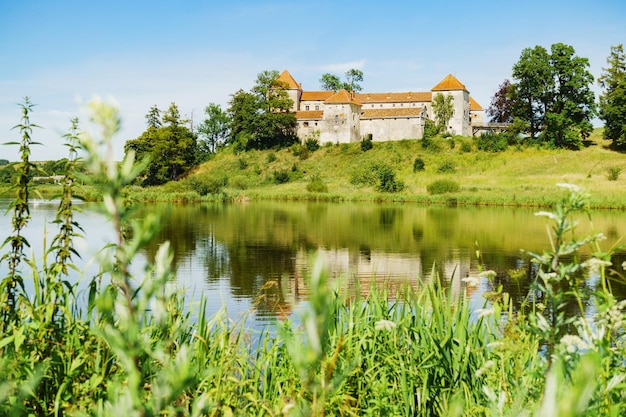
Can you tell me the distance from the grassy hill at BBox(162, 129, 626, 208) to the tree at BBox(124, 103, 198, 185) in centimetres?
415

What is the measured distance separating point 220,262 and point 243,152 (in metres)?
64.8

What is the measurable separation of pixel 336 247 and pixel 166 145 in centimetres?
5258

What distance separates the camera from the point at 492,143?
69000 millimetres

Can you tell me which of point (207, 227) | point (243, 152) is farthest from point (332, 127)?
point (207, 227)

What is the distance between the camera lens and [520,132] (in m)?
69.4


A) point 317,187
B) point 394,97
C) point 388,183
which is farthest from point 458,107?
point 317,187

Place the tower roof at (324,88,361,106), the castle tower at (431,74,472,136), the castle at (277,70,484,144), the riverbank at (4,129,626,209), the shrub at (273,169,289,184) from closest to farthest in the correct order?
the riverbank at (4,129,626,209) < the shrub at (273,169,289,184) < the castle at (277,70,484,144) < the castle tower at (431,74,472,136) < the tower roof at (324,88,361,106)

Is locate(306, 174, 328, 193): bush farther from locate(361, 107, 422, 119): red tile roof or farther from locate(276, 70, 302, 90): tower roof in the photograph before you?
locate(276, 70, 302, 90): tower roof

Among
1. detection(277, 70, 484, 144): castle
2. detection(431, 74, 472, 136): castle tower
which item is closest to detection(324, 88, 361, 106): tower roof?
detection(277, 70, 484, 144): castle

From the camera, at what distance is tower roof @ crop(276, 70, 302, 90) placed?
296 ft

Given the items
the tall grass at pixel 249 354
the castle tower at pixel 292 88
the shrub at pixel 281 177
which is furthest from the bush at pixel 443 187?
the tall grass at pixel 249 354

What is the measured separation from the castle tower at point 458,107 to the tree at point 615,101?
18239mm

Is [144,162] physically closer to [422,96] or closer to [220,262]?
[220,262]

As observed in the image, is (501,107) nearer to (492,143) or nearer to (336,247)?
(492,143)
